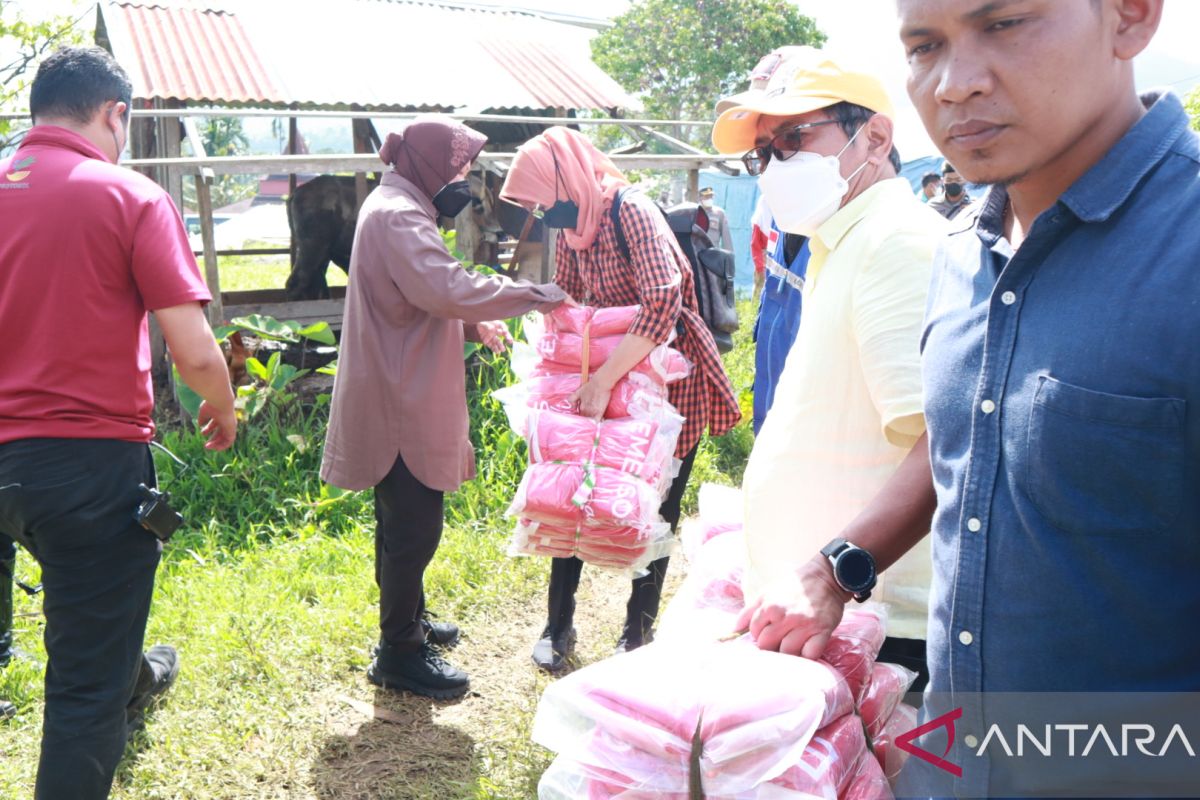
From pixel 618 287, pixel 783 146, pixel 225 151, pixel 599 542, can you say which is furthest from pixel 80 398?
pixel 225 151

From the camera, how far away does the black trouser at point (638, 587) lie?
3871mm

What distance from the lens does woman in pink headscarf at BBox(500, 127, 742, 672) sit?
11.2ft

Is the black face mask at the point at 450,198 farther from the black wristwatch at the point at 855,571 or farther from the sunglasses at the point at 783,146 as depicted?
the black wristwatch at the point at 855,571

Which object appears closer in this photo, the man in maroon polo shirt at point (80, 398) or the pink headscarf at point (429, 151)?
the man in maroon polo shirt at point (80, 398)

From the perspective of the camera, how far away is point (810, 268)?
6.55 ft

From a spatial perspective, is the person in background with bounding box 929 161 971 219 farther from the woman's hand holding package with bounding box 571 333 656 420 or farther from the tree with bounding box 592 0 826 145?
the tree with bounding box 592 0 826 145

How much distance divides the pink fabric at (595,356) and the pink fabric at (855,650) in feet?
6.64

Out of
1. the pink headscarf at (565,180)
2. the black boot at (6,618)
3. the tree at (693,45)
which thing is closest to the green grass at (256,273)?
the tree at (693,45)

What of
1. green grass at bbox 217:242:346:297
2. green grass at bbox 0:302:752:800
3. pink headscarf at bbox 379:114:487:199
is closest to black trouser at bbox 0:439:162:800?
→ green grass at bbox 0:302:752:800

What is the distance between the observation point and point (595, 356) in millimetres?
3465

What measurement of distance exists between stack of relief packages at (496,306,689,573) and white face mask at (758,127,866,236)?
1.27m

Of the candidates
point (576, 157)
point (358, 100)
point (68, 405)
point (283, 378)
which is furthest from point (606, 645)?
point (358, 100)

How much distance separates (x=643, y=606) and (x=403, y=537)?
38.6 inches

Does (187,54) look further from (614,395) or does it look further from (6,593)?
(614,395)
